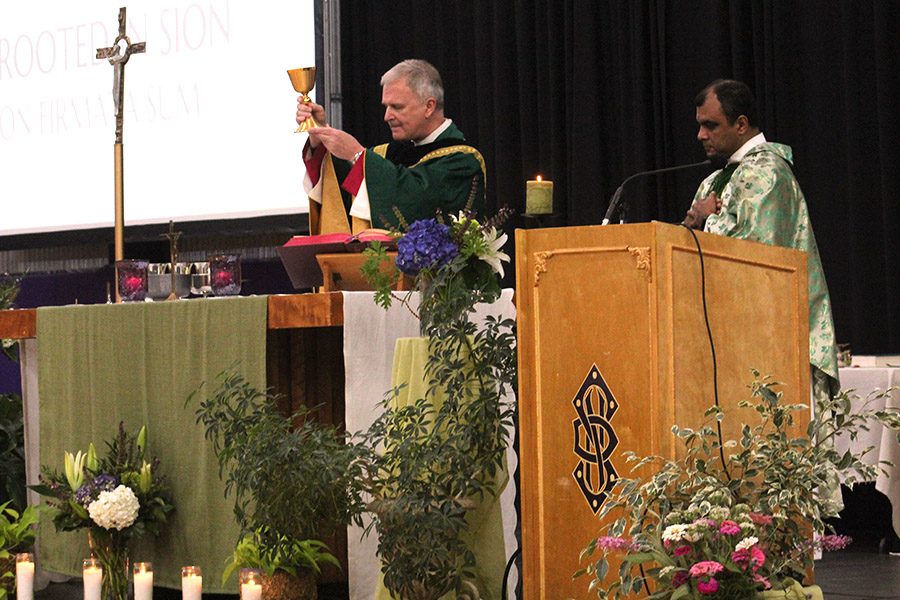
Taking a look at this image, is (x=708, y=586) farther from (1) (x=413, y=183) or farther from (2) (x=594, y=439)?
(1) (x=413, y=183)

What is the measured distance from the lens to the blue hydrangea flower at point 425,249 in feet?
11.5

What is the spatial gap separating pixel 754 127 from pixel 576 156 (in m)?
2.91

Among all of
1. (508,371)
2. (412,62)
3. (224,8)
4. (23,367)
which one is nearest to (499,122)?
(224,8)

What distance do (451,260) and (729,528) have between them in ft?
3.41

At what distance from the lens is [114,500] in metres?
3.98

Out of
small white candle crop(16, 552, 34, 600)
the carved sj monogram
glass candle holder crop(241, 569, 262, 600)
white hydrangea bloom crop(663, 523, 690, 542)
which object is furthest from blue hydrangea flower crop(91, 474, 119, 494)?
white hydrangea bloom crop(663, 523, 690, 542)

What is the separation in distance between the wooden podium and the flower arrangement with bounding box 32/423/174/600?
1.44 meters

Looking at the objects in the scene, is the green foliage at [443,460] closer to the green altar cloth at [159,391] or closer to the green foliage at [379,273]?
the green foliage at [379,273]

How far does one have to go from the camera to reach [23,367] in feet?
15.6

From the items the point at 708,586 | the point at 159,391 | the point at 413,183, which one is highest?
the point at 413,183

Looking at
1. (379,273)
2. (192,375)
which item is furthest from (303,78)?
(192,375)

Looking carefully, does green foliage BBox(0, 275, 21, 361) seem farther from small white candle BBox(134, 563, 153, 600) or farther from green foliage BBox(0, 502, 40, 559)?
small white candle BBox(134, 563, 153, 600)

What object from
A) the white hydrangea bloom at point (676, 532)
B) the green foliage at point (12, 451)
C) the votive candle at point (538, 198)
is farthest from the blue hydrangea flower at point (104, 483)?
the white hydrangea bloom at point (676, 532)

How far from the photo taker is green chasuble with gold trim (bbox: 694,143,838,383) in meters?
4.10
